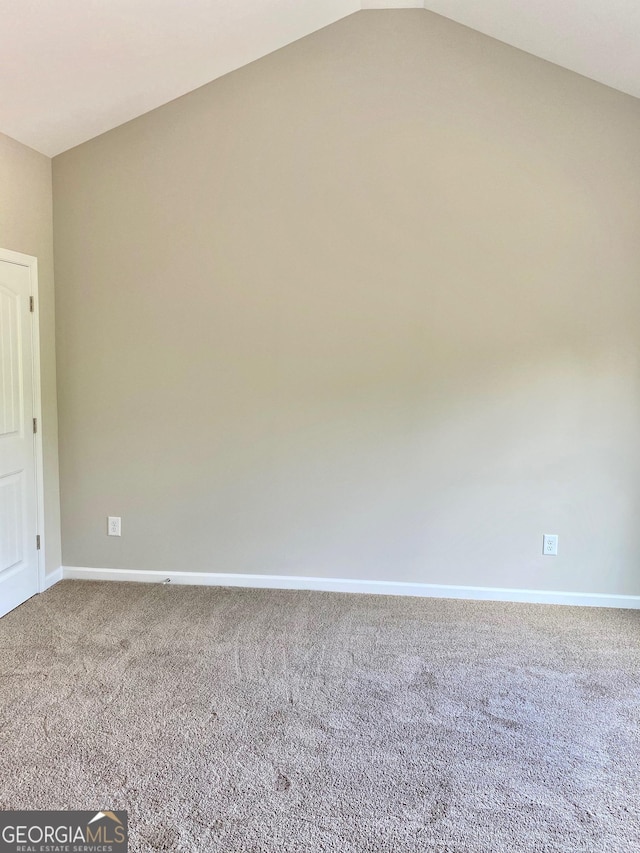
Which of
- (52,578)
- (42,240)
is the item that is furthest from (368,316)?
(52,578)

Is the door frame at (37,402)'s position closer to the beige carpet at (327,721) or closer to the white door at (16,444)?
the white door at (16,444)

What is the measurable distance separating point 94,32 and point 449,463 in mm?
2886

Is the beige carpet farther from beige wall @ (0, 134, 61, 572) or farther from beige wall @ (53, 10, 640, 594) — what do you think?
beige wall @ (0, 134, 61, 572)

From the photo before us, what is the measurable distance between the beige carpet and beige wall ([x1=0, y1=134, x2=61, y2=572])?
626mm

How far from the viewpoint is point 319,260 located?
346 cm

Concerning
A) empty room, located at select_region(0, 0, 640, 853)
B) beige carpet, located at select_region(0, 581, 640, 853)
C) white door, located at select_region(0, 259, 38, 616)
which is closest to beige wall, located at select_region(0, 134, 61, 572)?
empty room, located at select_region(0, 0, 640, 853)

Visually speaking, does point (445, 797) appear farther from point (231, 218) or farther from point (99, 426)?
point (231, 218)

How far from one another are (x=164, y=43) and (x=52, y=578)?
3.16 metres

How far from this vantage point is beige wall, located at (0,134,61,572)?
3152mm

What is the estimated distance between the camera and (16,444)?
3309 mm

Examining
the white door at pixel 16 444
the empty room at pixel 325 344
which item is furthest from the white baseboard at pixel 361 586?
the white door at pixel 16 444

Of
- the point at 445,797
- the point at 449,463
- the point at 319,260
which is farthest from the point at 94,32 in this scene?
the point at 445,797

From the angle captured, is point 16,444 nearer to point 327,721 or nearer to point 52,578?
point 52,578

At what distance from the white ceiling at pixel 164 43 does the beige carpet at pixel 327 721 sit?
2.78m
